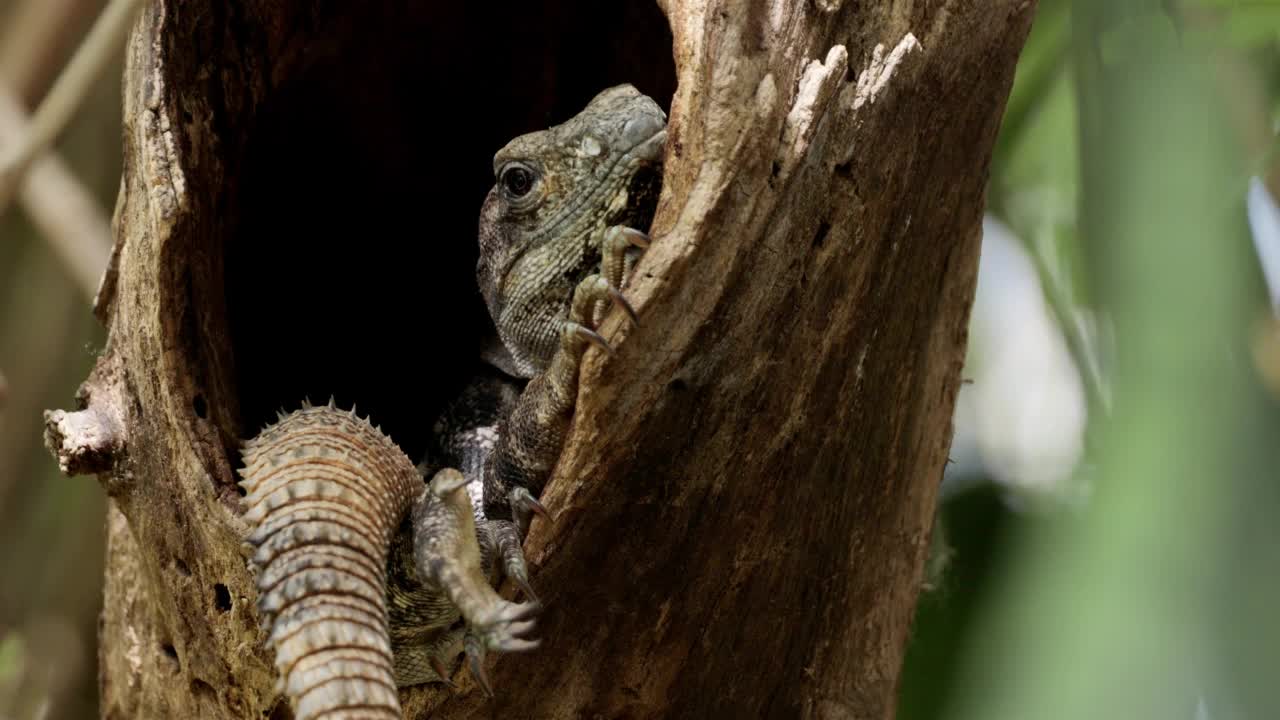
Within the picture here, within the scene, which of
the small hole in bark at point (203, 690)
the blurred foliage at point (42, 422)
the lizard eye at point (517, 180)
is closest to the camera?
the small hole in bark at point (203, 690)

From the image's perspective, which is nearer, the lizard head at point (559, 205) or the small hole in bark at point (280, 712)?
the small hole in bark at point (280, 712)

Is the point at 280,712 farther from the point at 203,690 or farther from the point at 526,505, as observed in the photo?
the point at 526,505

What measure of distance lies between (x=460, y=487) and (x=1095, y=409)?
1092 millimetres

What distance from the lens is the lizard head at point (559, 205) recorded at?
220 centimetres

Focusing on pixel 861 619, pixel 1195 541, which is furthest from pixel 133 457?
pixel 1195 541

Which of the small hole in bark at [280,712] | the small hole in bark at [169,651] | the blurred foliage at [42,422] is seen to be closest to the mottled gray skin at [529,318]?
the small hole in bark at [280,712]

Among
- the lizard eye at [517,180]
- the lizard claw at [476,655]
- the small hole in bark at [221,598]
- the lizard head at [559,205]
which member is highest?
the lizard eye at [517,180]

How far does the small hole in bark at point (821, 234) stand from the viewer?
1789mm

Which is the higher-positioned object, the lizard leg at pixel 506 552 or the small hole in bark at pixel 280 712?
the lizard leg at pixel 506 552

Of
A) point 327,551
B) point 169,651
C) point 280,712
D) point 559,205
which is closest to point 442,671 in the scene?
point 280,712

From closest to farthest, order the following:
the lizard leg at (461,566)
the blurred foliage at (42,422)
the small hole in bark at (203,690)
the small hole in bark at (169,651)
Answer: the lizard leg at (461,566) → the small hole in bark at (203,690) → the small hole in bark at (169,651) → the blurred foliage at (42,422)

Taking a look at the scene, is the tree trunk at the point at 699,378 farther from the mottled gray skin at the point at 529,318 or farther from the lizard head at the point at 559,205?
the lizard head at the point at 559,205

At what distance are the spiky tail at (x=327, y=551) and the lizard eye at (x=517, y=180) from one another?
2.12 feet

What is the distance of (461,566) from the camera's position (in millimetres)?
1729
